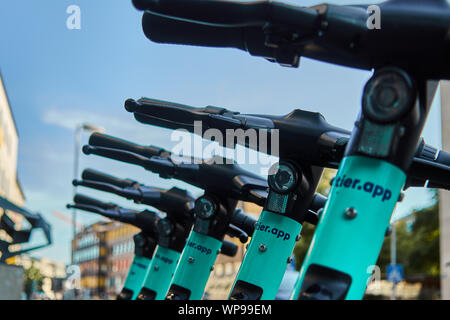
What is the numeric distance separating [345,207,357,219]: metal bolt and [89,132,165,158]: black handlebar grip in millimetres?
3798

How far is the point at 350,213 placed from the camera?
7.79 ft

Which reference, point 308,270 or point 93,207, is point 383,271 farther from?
point 308,270

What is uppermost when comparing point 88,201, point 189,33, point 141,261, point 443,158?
point 88,201

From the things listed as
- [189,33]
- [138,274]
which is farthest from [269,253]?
[138,274]

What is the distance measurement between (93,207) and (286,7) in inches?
299

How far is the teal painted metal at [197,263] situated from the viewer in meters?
5.68

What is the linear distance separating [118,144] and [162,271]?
8.11 feet

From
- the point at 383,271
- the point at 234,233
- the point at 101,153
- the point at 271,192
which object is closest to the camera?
the point at 271,192

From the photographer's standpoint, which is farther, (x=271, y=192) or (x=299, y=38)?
(x=271, y=192)

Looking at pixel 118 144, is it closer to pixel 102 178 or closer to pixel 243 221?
pixel 243 221

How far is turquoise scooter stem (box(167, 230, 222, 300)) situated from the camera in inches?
223

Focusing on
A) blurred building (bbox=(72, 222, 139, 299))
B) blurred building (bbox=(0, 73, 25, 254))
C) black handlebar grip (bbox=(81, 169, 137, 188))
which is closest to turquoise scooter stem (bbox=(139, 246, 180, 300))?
black handlebar grip (bbox=(81, 169, 137, 188))
